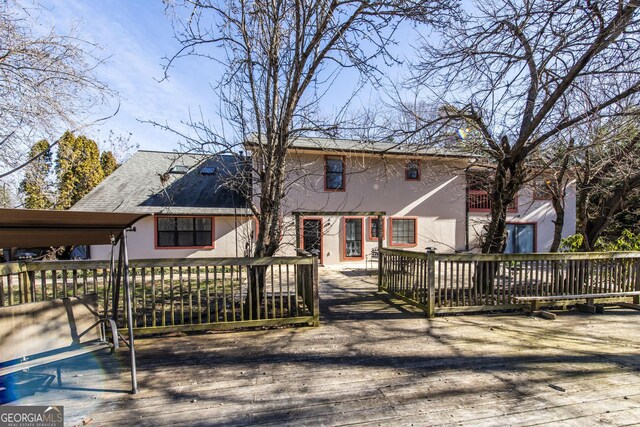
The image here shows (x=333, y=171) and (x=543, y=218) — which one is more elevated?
(x=333, y=171)

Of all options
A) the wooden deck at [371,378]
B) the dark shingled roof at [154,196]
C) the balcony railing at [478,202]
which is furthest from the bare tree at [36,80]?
the balcony railing at [478,202]

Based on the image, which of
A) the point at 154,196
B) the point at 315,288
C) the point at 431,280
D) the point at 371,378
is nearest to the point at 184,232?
the point at 154,196

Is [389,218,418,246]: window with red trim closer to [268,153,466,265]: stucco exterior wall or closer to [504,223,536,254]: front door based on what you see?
[268,153,466,265]: stucco exterior wall

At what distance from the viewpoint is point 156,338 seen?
4.52 meters

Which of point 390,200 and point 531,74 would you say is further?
point 390,200

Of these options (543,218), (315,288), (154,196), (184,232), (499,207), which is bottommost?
(315,288)

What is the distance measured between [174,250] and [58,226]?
964 cm

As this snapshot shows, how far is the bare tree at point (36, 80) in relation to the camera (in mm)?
4867

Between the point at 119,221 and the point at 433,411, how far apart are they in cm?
357

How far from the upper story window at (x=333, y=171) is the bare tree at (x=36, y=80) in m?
8.54

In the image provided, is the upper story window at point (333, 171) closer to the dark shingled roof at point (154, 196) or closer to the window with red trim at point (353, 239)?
the window with red trim at point (353, 239)

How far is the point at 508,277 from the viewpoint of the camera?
5.91m

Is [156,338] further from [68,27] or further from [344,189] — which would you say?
[344,189]

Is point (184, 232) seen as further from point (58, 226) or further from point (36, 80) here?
point (58, 226)
